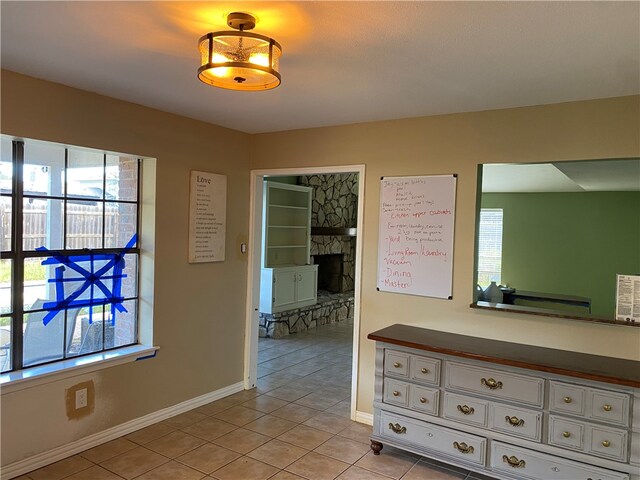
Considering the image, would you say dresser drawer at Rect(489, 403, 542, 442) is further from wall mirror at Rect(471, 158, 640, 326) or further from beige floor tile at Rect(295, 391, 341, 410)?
wall mirror at Rect(471, 158, 640, 326)

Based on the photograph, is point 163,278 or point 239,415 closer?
point 163,278

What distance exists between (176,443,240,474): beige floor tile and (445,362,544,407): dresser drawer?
1536 mm

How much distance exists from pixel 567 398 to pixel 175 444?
255 centimetres

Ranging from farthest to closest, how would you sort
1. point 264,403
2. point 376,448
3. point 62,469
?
point 264,403, point 376,448, point 62,469

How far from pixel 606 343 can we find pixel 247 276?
2.90 metres

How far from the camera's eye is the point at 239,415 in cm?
379

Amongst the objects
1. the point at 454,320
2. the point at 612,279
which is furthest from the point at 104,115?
the point at 612,279

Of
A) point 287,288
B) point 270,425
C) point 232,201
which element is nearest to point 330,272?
point 287,288

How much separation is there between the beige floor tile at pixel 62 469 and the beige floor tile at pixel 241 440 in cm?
85

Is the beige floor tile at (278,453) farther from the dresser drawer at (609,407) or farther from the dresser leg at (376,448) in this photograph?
the dresser drawer at (609,407)

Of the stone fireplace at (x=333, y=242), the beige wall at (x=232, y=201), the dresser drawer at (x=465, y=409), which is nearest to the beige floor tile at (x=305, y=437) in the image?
the beige wall at (x=232, y=201)

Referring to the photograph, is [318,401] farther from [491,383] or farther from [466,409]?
[491,383]

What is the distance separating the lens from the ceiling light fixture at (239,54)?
1.79 meters

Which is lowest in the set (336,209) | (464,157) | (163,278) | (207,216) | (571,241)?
(163,278)
